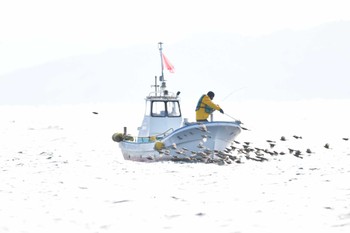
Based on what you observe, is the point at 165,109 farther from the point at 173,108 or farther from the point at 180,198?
the point at 180,198

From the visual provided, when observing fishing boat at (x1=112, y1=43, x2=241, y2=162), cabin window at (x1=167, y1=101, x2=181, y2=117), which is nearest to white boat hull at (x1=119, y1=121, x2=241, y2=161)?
fishing boat at (x1=112, y1=43, x2=241, y2=162)

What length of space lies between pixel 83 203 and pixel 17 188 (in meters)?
4.78

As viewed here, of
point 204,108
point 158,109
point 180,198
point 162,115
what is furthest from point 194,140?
point 180,198

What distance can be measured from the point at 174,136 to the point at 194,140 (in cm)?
94

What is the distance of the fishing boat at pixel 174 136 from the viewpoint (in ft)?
96.8

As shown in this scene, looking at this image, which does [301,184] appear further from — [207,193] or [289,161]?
[289,161]

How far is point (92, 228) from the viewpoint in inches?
566

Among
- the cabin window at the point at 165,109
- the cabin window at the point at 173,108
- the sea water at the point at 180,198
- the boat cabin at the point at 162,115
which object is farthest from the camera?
the cabin window at the point at 173,108

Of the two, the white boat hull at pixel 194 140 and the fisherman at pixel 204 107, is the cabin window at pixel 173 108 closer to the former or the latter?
the white boat hull at pixel 194 140

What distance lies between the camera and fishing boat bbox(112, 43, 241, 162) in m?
29.5

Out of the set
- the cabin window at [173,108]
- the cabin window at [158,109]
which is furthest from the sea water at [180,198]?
the cabin window at [173,108]

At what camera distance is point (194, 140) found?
29891 mm

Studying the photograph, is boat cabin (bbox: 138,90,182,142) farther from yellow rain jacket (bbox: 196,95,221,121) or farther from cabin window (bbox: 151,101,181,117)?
yellow rain jacket (bbox: 196,95,221,121)

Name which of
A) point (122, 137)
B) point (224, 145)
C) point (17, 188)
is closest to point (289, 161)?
point (224, 145)
